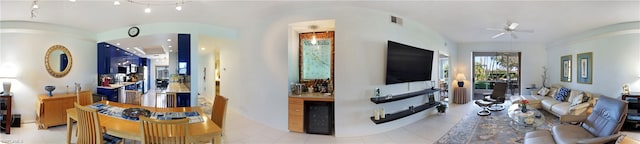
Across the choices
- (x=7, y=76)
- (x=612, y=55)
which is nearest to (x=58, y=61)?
(x=7, y=76)

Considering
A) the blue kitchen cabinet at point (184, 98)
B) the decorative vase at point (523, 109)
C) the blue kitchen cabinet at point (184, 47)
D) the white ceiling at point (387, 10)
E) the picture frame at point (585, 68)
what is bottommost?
the decorative vase at point (523, 109)

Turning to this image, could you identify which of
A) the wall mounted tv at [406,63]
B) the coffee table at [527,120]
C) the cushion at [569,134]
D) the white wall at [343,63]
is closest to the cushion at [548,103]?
the coffee table at [527,120]

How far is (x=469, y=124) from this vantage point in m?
4.58

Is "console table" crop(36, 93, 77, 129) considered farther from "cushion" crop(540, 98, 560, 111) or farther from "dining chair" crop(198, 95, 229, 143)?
"cushion" crop(540, 98, 560, 111)

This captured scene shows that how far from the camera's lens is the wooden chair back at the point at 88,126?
208 cm

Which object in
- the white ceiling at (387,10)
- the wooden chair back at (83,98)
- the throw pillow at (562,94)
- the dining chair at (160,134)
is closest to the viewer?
the dining chair at (160,134)

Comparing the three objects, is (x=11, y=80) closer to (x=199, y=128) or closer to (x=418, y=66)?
(x=199, y=128)

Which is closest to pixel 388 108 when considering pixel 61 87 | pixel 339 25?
pixel 339 25

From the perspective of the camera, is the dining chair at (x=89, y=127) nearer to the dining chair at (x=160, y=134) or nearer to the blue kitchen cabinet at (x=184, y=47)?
the dining chair at (x=160, y=134)

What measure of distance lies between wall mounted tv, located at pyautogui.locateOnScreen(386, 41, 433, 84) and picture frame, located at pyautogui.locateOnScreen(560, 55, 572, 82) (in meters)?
3.92

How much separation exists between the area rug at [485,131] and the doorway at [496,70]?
2.81 metres

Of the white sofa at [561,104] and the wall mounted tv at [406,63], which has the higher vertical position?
the wall mounted tv at [406,63]

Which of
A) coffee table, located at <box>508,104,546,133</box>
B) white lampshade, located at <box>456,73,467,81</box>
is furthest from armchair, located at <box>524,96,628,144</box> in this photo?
white lampshade, located at <box>456,73,467,81</box>

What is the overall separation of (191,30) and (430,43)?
4813mm
